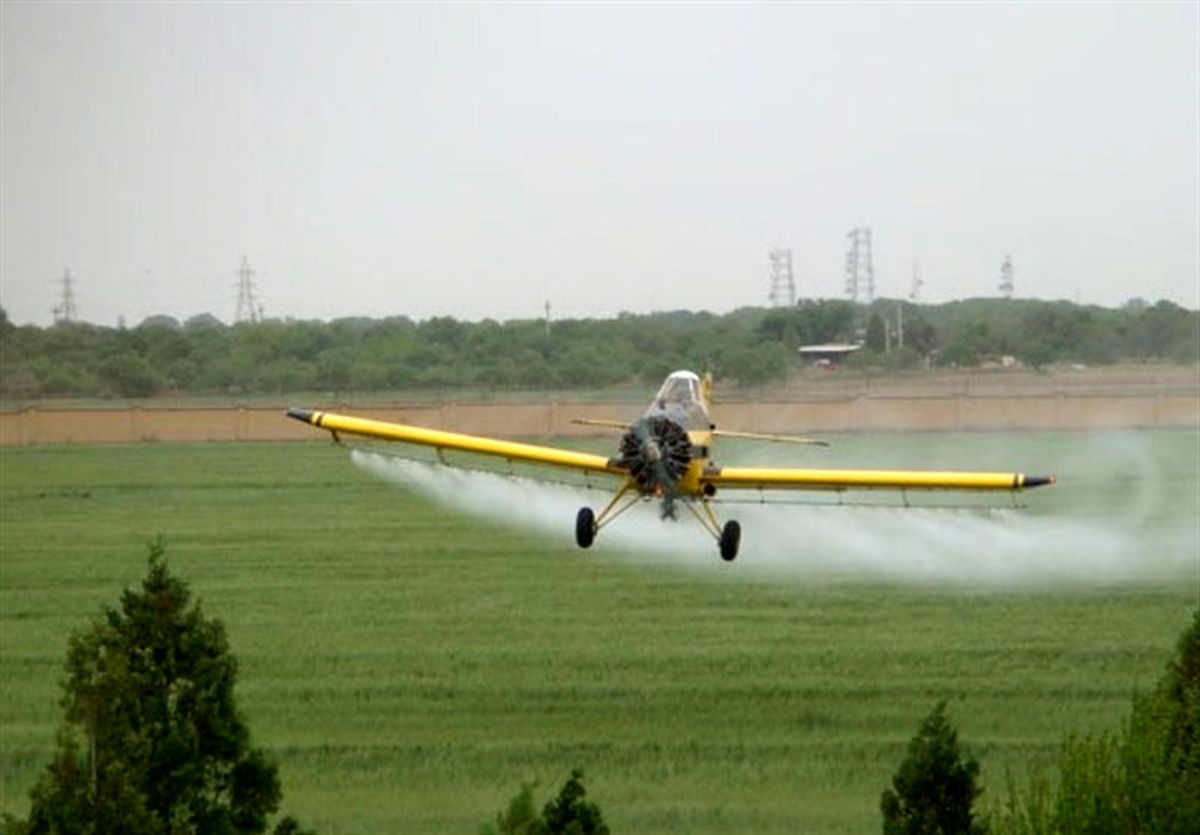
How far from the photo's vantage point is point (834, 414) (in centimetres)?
5441

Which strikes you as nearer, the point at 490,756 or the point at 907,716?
the point at 490,756

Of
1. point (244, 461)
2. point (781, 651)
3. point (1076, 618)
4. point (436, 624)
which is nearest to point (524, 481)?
point (436, 624)

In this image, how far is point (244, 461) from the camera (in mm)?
69875

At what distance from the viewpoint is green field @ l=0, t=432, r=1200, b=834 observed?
38344 mm

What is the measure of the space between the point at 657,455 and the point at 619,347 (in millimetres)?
22003

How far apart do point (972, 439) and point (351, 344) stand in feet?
51.7

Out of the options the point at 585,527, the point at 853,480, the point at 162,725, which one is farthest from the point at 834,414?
the point at 162,725

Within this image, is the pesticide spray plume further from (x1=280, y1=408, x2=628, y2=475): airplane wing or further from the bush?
the bush

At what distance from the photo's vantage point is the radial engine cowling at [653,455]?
1314 inches

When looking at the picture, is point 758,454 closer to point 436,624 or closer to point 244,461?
point 436,624

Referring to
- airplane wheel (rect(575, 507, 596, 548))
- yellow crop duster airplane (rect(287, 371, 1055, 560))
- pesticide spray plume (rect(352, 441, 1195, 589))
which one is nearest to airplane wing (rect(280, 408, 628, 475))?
yellow crop duster airplane (rect(287, 371, 1055, 560))

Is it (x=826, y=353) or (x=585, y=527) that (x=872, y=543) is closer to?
(x=826, y=353)

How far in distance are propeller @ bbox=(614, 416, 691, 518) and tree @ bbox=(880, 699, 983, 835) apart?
761 centimetres

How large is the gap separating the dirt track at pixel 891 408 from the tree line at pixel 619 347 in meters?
0.56
